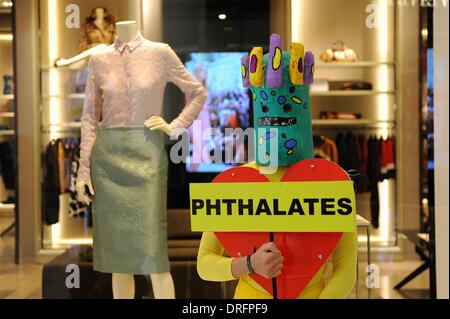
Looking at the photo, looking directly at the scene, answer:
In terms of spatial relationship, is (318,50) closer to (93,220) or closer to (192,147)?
(192,147)

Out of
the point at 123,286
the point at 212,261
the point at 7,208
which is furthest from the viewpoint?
the point at 7,208

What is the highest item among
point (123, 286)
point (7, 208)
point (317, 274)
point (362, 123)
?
point (362, 123)

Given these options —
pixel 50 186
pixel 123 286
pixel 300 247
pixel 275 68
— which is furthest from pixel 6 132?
pixel 300 247

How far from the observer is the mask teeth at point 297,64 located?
2410 millimetres

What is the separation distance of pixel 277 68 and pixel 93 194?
935 mm

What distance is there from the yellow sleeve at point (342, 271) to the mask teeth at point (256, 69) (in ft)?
2.13

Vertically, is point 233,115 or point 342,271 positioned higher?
point 233,115

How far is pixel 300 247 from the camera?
2.46 meters

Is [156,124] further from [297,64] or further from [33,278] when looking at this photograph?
[33,278]

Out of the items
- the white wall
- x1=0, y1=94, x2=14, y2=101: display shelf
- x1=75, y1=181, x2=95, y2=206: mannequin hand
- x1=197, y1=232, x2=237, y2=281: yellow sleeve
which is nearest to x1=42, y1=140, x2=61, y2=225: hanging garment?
x1=75, y1=181, x2=95, y2=206: mannequin hand
